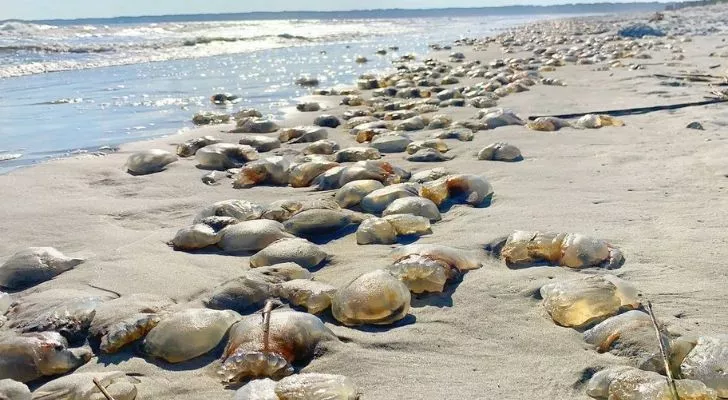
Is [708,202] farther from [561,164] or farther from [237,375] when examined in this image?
[237,375]

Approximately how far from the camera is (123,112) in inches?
236

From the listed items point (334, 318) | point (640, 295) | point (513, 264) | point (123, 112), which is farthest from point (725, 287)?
point (123, 112)

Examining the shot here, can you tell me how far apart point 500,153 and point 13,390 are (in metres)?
2.65

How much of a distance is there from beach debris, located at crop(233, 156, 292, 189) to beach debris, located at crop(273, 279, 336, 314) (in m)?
1.40

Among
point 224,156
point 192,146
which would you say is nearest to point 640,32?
point 192,146

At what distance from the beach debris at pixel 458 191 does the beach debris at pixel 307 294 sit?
97 centimetres

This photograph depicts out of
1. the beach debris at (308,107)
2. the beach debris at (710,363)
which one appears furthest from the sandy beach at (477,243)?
the beach debris at (308,107)

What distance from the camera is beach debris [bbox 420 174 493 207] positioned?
2.64 m

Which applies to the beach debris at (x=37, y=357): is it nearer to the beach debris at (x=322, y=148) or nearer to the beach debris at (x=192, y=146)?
the beach debris at (x=322, y=148)

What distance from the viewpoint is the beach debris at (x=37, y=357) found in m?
1.42

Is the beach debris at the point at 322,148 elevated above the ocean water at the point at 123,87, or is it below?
above

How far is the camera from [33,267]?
2053 millimetres

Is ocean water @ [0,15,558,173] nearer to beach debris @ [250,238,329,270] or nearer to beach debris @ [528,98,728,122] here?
beach debris @ [250,238,329,270]

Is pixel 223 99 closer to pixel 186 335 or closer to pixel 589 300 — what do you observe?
pixel 186 335
